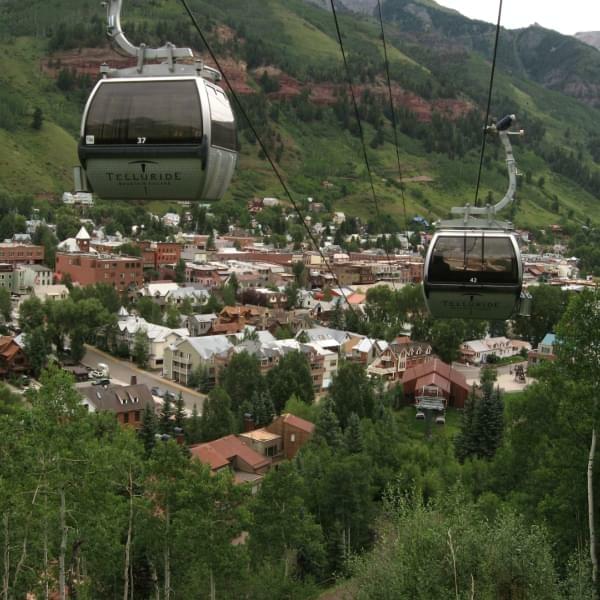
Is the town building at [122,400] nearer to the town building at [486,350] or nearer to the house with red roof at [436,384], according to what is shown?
the house with red roof at [436,384]

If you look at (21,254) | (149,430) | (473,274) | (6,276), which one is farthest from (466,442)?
(21,254)

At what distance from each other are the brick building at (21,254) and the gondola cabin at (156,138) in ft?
198

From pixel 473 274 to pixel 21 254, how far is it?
6113 centimetres

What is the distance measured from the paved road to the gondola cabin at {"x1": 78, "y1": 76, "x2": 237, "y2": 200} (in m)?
28.2

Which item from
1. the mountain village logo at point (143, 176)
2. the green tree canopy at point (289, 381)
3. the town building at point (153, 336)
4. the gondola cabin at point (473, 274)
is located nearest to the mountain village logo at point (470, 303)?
the gondola cabin at point (473, 274)

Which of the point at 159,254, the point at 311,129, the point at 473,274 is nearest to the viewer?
the point at 473,274

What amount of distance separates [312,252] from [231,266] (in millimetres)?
14240

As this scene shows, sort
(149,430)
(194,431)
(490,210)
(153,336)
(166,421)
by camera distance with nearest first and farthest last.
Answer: (490,210) → (149,430) → (166,421) → (194,431) → (153,336)

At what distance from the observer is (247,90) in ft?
474

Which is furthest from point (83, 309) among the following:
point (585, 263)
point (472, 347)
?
point (585, 263)

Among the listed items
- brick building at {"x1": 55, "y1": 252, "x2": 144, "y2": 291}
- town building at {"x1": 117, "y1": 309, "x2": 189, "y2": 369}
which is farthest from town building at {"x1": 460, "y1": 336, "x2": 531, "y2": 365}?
brick building at {"x1": 55, "y1": 252, "x2": 144, "y2": 291}

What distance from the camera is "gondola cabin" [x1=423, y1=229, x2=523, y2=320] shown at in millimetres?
9117

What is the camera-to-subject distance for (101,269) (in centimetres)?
5988

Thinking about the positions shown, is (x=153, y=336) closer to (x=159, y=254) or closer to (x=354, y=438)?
(x=354, y=438)
